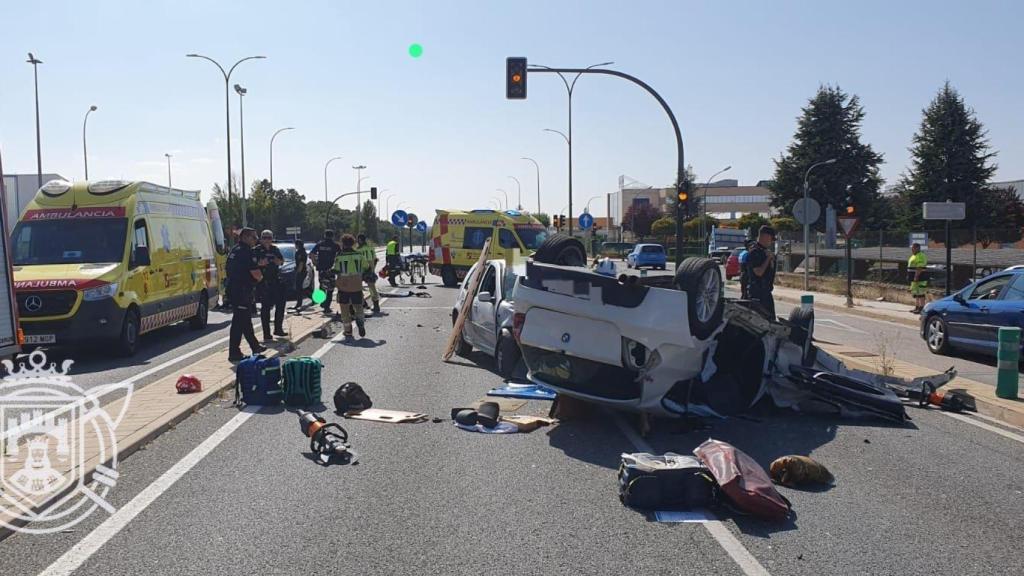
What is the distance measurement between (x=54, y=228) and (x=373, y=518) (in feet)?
37.0

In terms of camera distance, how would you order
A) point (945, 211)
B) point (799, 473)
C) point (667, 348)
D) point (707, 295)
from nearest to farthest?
point (799, 473)
point (667, 348)
point (707, 295)
point (945, 211)

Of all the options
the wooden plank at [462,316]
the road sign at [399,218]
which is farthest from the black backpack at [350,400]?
the road sign at [399,218]

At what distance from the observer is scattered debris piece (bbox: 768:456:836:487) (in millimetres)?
6512

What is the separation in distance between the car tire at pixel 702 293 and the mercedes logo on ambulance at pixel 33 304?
9.46 metres

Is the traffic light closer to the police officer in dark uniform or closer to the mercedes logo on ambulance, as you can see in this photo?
the police officer in dark uniform

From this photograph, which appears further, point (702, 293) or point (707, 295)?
point (707, 295)

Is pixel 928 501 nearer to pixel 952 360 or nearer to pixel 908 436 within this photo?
pixel 908 436

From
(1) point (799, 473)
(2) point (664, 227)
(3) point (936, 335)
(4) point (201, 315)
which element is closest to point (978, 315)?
(3) point (936, 335)

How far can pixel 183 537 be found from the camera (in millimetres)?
5230

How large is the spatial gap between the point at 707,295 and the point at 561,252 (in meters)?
2.11

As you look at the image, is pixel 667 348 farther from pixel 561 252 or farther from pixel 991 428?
pixel 991 428

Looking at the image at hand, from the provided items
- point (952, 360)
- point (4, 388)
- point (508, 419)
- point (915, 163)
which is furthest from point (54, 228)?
point (915, 163)

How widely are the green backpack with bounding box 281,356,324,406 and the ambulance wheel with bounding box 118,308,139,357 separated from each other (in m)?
5.27

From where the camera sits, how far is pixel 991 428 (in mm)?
8648
